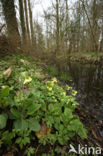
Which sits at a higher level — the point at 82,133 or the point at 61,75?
the point at 82,133

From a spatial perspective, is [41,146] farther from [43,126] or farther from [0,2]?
[0,2]

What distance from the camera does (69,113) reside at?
1.28 meters

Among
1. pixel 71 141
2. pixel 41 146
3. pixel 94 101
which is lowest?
pixel 94 101

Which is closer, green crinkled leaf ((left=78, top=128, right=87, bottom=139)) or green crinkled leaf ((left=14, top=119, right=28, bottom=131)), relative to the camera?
green crinkled leaf ((left=14, top=119, right=28, bottom=131))

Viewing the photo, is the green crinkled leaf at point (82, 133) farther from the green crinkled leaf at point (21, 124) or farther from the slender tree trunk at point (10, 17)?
the slender tree trunk at point (10, 17)

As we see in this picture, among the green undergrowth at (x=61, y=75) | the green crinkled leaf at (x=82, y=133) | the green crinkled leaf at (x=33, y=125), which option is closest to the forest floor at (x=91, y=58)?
the green undergrowth at (x=61, y=75)

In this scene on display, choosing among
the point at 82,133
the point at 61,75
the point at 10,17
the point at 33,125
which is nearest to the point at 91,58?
the point at 61,75

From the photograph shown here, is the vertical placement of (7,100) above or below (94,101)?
above

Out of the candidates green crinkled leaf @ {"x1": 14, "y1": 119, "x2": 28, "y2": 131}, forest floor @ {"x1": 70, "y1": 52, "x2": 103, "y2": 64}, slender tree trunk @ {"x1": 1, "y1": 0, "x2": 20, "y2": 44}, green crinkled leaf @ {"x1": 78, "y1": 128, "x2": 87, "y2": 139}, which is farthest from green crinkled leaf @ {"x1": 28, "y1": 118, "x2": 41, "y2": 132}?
forest floor @ {"x1": 70, "y1": 52, "x2": 103, "y2": 64}

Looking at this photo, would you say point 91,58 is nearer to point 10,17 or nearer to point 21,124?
point 10,17

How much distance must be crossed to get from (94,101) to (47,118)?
2.00 metres

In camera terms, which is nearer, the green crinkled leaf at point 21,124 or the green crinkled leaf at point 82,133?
the green crinkled leaf at point 21,124

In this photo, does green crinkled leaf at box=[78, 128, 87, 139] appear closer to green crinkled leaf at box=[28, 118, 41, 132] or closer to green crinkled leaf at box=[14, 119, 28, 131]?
green crinkled leaf at box=[28, 118, 41, 132]

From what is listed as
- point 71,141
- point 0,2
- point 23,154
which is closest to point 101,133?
point 71,141
